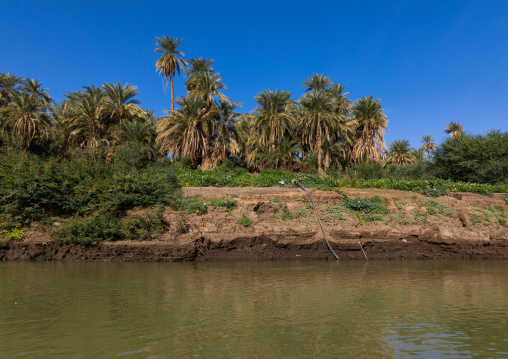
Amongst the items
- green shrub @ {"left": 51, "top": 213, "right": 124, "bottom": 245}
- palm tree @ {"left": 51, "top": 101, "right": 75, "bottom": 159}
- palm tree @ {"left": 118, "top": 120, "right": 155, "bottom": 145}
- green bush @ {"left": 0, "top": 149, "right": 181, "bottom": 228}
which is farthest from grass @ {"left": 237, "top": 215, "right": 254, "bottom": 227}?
palm tree @ {"left": 51, "top": 101, "right": 75, "bottom": 159}

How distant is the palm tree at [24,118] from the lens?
3247 centimetres

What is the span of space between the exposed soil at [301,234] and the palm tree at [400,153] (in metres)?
41.2

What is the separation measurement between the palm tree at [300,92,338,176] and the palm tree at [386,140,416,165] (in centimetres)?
2438

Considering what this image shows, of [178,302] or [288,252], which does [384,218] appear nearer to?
[288,252]

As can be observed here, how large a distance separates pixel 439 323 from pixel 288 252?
382 inches

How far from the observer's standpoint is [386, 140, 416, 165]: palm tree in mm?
58938

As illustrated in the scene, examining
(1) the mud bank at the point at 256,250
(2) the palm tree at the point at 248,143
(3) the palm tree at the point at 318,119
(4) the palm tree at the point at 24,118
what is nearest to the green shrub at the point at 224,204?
(1) the mud bank at the point at 256,250

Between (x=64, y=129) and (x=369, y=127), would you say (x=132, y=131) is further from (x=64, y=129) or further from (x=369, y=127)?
(x=369, y=127)

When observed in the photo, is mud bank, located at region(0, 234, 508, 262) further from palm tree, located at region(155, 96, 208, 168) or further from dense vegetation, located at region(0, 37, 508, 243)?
palm tree, located at region(155, 96, 208, 168)

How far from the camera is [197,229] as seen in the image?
15945mm

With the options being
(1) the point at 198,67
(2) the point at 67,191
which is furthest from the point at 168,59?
(2) the point at 67,191

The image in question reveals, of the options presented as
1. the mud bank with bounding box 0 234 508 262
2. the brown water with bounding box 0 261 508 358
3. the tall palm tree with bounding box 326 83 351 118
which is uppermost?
the tall palm tree with bounding box 326 83 351 118

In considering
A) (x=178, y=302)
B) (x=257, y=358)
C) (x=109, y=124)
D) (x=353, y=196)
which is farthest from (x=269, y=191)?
(x=109, y=124)

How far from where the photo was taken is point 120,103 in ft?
121
